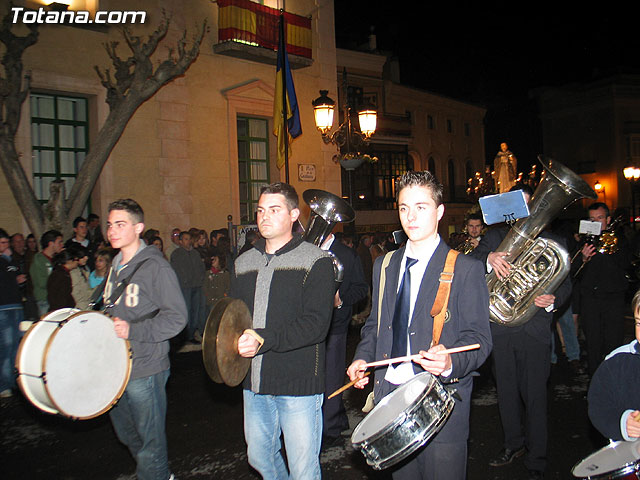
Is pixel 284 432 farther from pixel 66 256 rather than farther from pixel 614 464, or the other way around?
pixel 66 256

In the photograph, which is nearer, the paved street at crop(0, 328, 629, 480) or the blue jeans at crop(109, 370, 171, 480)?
the blue jeans at crop(109, 370, 171, 480)

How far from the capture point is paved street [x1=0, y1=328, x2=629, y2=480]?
4934 mm

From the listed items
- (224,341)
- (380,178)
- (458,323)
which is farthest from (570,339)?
(380,178)

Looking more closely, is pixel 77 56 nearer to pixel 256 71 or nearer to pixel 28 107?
pixel 28 107

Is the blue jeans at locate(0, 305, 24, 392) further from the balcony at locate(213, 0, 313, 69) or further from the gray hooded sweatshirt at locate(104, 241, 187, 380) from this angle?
the balcony at locate(213, 0, 313, 69)

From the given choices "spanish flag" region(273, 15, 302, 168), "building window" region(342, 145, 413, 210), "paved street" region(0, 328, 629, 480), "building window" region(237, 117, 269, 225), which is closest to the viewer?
"paved street" region(0, 328, 629, 480)

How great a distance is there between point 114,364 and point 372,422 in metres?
1.86

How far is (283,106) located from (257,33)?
424cm

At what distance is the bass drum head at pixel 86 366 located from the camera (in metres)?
3.48

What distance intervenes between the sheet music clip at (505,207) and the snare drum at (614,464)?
2406 millimetres

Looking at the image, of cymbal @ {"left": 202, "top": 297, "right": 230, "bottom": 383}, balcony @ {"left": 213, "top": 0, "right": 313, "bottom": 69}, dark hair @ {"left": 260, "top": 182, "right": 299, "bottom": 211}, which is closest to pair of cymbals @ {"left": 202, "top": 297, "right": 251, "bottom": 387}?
cymbal @ {"left": 202, "top": 297, "right": 230, "bottom": 383}

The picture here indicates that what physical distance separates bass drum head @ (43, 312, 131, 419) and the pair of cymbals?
935mm

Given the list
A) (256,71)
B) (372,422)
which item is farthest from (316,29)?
(372,422)

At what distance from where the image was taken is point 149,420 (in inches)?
155
